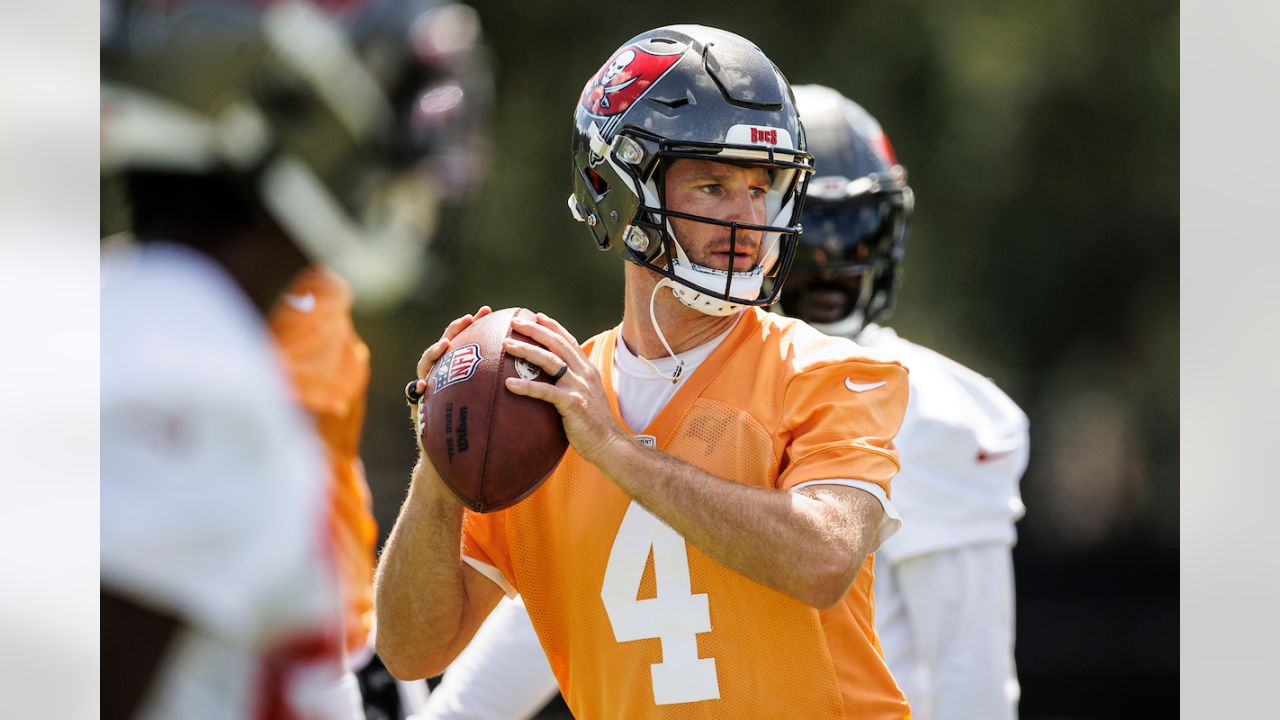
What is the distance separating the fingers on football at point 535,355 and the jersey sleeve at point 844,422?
434 mm

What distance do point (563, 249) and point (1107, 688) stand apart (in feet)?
15.7

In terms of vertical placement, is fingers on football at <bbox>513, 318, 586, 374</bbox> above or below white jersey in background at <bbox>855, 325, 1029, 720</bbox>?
above

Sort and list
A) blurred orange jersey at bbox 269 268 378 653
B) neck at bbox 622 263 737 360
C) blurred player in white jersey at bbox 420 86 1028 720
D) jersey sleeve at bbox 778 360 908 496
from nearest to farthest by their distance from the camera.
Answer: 1. jersey sleeve at bbox 778 360 908 496
2. neck at bbox 622 263 737 360
3. blurred player in white jersey at bbox 420 86 1028 720
4. blurred orange jersey at bbox 269 268 378 653

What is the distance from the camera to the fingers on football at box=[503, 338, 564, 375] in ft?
7.98

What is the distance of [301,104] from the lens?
640 cm

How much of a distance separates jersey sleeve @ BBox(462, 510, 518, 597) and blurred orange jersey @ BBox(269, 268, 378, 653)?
1.59 metres

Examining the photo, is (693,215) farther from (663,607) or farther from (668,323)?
(663,607)

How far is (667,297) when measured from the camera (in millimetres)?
2781

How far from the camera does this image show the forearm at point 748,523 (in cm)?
238

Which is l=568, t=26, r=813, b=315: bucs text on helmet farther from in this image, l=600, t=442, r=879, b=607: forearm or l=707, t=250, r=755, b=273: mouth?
l=600, t=442, r=879, b=607: forearm

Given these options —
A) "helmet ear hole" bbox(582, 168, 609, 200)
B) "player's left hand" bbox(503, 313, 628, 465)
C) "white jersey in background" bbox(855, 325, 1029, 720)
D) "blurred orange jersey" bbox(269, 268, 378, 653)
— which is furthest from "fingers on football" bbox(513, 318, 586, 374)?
"blurred orange jersey" bbox(269, 268, 378, 653)

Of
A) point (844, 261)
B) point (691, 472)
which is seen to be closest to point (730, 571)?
point (691, 472)

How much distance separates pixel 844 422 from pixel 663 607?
0.46m
